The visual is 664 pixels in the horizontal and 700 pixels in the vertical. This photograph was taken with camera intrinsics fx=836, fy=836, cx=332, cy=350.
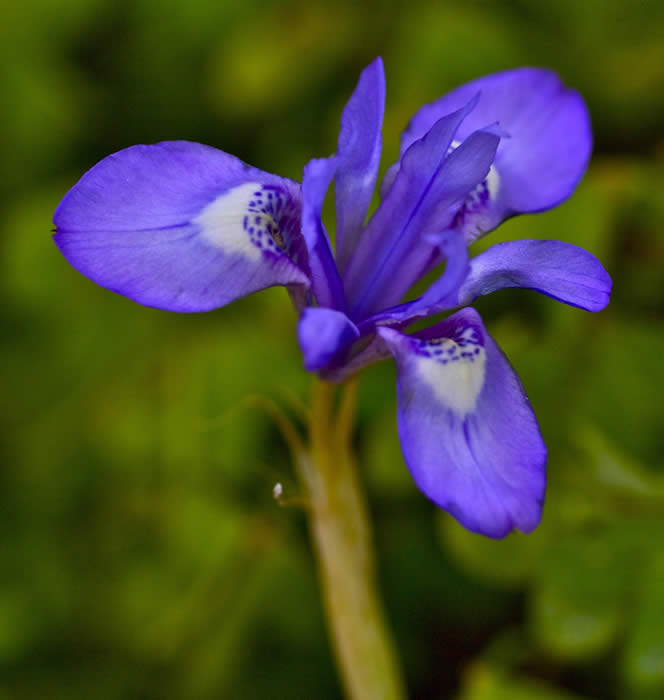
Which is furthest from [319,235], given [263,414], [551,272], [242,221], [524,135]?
[263,414]

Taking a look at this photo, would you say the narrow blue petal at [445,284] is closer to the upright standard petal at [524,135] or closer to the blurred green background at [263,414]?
the upright standard petal at [524,135]

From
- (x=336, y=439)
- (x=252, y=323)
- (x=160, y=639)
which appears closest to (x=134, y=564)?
(x=160, y=639)

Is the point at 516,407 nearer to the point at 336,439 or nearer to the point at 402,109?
the point at 336,439

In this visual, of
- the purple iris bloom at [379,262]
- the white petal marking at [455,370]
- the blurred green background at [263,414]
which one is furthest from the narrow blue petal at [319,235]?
the blurred green background at [263,414]

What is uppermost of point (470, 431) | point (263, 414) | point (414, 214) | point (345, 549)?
point (414, 214)

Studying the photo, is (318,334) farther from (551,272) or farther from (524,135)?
(524,135)

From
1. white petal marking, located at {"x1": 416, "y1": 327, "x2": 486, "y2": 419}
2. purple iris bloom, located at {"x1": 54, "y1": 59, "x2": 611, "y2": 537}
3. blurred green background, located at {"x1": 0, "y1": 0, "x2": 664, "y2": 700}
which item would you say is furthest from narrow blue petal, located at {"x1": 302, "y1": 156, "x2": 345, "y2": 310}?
blurred green background, located at {"x1": 0, "y1": 0, "x2": 664, "y2": 700}

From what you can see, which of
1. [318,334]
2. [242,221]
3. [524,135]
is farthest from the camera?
[524,135]
